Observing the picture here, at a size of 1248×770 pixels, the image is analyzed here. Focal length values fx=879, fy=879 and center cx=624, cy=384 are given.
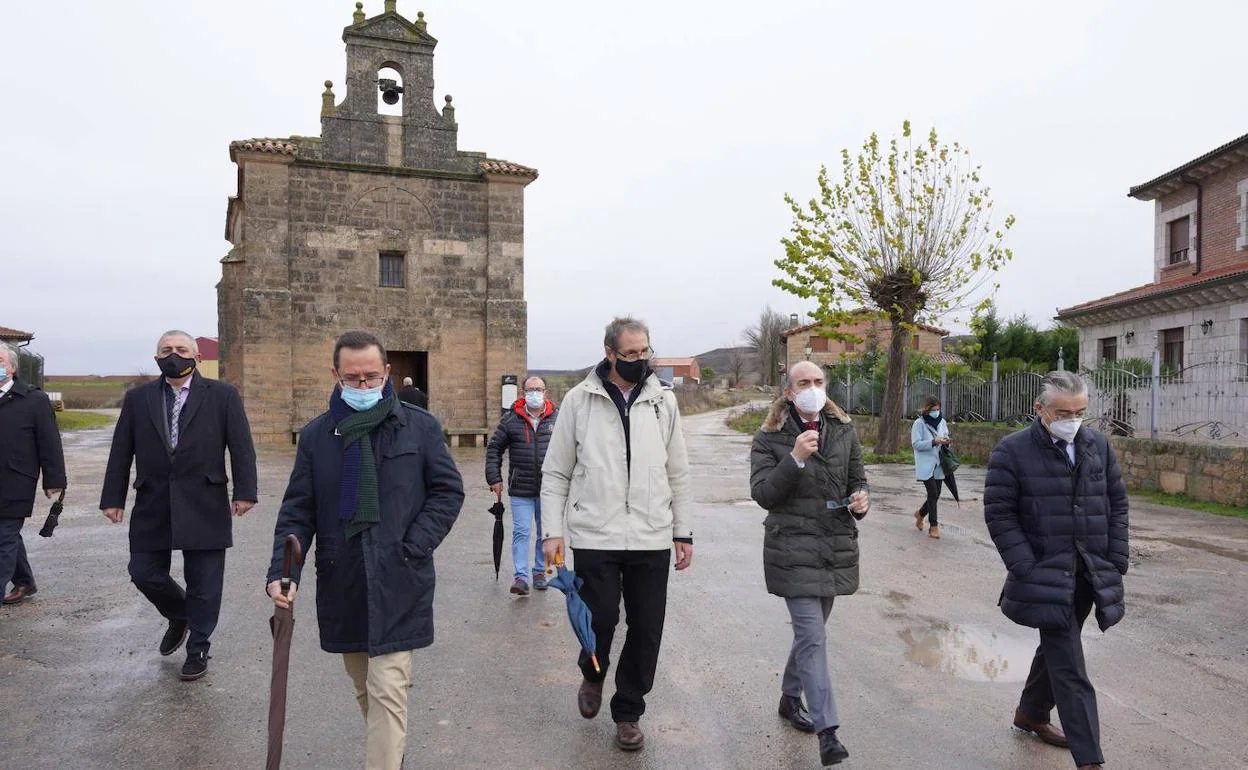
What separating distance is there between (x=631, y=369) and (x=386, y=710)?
187 cm

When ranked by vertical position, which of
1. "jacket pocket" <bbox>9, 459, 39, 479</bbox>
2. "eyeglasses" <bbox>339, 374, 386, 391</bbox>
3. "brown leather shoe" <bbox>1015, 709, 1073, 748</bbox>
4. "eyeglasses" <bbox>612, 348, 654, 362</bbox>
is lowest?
"brown leather shoe" <bbox>1015, 709, 1073, 748</bbox>

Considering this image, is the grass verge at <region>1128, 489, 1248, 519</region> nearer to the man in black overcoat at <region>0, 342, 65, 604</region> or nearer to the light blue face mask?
the light blue face mask

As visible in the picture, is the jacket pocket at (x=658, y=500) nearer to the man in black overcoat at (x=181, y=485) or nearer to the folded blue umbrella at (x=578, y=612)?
the folded blue umbrella at (x=578, y=612)

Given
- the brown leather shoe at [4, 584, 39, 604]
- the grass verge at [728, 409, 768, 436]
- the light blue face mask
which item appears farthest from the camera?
the grass verge at [728, 409, 768, 436]

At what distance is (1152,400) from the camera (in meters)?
13.5

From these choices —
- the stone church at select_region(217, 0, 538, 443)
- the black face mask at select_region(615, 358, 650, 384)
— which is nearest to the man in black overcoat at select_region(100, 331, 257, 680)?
the black face mask at select_region(615, 358, 650, 384)

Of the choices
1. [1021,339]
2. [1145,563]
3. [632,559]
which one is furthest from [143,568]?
[1021,339]

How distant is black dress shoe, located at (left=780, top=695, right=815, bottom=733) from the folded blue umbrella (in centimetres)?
100

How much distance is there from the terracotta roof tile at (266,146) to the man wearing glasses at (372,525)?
20.0 m

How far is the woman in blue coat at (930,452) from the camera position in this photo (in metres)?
10.1

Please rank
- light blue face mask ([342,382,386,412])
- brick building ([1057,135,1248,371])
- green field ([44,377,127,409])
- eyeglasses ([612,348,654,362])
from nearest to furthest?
1. light blue face mask ([342,382,386,412])
2. eyeglasses ([612,348,654,362])
3. brick building ([1057,135,1248,371])
4. green field ([44,377,127,409])

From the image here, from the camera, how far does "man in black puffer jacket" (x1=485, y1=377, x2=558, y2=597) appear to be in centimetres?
700

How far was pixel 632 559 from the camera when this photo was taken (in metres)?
4.16

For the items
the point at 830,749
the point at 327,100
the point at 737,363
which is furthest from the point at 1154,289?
the point at 737,363
